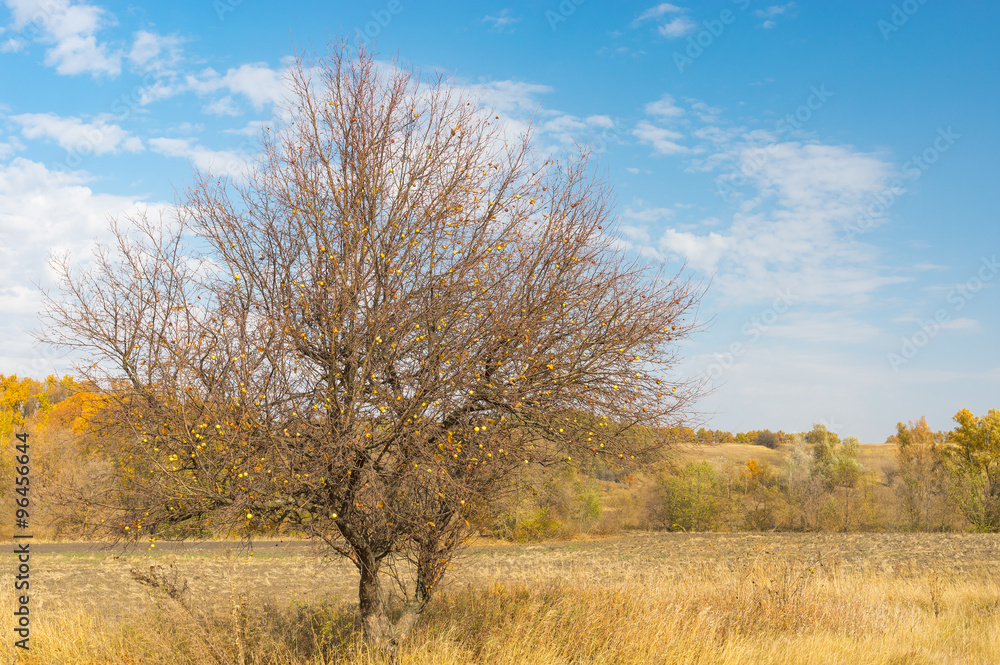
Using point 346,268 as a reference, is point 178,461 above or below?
below

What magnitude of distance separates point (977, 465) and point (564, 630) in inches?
1990

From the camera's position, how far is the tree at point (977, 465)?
37031mm

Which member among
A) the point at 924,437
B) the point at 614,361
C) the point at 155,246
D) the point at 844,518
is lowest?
the point at 844,518

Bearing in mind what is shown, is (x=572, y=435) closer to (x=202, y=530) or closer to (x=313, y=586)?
(x=202, y=530)

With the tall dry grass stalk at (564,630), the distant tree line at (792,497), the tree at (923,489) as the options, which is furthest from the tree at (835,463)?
the tall dry grass stalk at (564,630)

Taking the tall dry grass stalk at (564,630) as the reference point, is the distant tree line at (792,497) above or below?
below

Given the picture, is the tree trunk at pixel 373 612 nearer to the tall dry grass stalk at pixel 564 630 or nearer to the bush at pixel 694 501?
the tall dry grass stalk at pixel 564 630

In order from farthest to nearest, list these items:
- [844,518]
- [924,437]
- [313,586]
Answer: [924,437] → [844,518] → [313,586]

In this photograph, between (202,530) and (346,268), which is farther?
(202,530)

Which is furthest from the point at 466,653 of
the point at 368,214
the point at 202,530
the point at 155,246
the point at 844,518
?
the point at 844,518

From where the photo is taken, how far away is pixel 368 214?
669cm

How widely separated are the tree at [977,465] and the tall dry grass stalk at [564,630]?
34.1 metres

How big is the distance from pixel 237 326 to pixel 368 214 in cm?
177

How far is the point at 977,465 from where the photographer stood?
4462 centimetres
